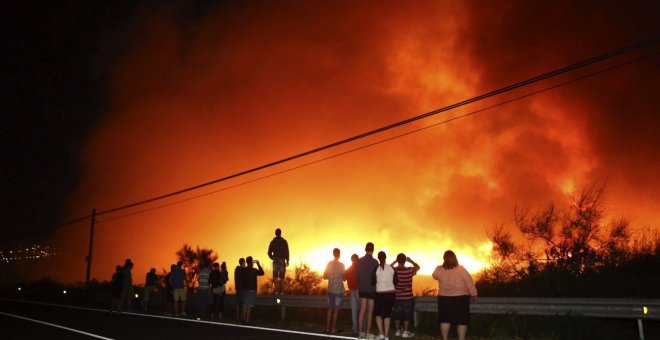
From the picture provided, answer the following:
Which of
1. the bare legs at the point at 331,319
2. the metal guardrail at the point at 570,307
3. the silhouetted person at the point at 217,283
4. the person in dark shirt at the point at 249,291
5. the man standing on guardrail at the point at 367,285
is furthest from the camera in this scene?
the silhouetted person at the point at 217,283

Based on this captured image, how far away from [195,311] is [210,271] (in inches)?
215

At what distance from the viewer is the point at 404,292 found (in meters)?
13.0

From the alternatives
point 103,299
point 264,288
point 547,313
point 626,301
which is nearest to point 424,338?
point 547,313

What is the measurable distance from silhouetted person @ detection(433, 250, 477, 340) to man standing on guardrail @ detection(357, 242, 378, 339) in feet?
8.65

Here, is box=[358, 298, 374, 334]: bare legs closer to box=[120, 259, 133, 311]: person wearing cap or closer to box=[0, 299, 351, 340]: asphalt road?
box=[0, 299, 351, 340]: asphalt road

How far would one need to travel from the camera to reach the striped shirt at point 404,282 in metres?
12.7

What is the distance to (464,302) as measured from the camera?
9.86 metres

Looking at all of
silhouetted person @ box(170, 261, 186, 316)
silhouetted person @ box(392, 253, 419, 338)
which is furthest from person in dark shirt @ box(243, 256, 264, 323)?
silhouetted person @ box(392, 253, 419, 338)

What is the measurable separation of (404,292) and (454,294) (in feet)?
10.5

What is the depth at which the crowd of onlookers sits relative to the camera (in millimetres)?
9922

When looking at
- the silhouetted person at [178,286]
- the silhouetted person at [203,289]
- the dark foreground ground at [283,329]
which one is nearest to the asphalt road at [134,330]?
the dark foreground ground at [283,329]

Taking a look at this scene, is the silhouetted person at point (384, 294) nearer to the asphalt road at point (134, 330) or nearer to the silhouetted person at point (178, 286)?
the asphalt road at point (134, 330)

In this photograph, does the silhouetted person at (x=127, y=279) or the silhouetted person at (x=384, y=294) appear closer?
the silhouetted person at (x=384, y=294)

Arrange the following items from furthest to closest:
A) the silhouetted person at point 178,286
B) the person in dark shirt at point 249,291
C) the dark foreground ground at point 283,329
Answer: the silhouetted person at point 178,286 < the person in dark shirt at point 249,291 < the dark foreground ground at point 283,329
